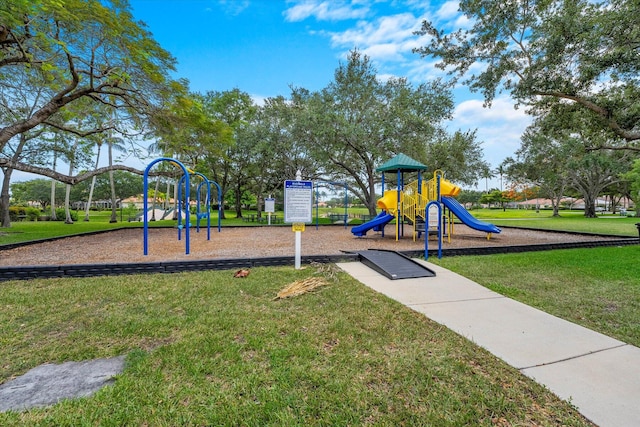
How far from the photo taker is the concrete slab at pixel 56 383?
1941 mm

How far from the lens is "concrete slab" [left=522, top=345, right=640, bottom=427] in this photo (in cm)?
183

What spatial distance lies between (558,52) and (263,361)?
993 centimetres

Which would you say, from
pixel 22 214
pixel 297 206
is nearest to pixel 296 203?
pixel 297 206

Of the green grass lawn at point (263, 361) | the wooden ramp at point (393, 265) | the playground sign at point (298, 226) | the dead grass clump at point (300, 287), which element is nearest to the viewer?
the green grass lawn at point (263, 361)

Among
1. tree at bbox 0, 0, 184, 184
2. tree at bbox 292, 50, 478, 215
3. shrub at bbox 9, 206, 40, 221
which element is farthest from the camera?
shrub at bbox 9, 206, 40, 221

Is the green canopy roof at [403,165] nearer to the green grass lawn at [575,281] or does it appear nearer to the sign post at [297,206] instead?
the green grass lawn at [575,281]

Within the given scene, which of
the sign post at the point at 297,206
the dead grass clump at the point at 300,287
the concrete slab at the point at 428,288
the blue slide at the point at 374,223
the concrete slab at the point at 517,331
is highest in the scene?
the sign post at the point at 297,206

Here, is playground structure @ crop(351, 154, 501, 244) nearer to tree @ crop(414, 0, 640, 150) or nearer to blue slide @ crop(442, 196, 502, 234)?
blue slide @ crop(442, 196, 502, 234)

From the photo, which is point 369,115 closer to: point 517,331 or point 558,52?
point 558,52

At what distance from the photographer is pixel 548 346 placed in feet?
8.87

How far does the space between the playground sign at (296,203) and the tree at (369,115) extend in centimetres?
994

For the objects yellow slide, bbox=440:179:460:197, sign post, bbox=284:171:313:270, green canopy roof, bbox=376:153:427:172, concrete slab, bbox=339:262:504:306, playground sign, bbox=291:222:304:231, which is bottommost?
concrete slab, bbox=339:262:504:306

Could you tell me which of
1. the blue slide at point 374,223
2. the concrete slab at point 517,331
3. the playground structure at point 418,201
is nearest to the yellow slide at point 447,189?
the playground structure at point 418,201

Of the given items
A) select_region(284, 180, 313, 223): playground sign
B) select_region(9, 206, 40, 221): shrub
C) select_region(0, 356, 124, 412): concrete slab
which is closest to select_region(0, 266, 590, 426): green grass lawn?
select_region(0, 356, 124, 412): concrete slab
